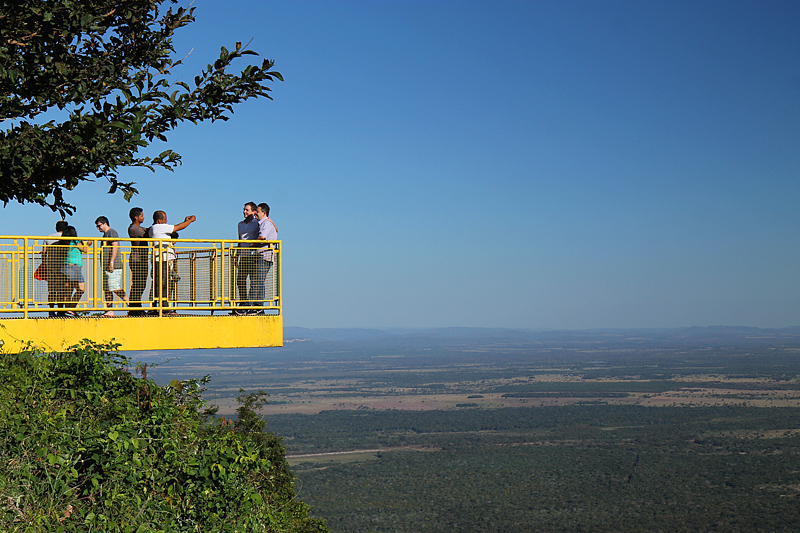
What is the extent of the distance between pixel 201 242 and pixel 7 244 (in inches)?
120

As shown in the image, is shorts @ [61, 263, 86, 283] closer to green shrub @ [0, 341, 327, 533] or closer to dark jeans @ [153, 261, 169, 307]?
green shrub @ [0, 341, 327, 533]

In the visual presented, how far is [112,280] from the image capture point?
41.1 feet

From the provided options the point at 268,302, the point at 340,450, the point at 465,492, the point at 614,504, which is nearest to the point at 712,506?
the point at 614,504

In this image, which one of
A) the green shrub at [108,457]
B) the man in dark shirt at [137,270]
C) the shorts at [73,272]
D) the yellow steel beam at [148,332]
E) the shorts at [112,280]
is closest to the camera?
the green shrub at [108,457]

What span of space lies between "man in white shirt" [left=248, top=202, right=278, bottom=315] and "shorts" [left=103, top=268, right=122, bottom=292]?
2.34 m

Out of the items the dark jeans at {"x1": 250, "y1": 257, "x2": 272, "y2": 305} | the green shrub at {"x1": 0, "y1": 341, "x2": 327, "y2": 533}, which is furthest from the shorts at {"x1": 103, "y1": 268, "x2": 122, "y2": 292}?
the dark jeans at {"x1": 250, "y1": 257, "x2": 272, "y2": 305}

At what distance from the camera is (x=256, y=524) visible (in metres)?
10.8

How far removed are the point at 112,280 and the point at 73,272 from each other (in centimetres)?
62

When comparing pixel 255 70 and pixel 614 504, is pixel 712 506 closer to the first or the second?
pixel 614 504

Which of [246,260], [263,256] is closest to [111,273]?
[246,260]

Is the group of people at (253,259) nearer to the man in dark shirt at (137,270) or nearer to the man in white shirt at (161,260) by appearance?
the man in white shirt at (161,260)

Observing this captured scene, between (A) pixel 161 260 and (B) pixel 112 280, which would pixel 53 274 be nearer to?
(B) pixel 112 280

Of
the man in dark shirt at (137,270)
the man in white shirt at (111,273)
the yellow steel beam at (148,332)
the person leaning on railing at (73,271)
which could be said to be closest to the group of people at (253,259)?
the yellow steel beam at (148,332)

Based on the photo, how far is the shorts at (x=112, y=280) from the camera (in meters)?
12.5
